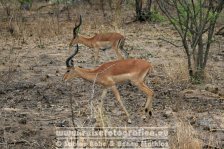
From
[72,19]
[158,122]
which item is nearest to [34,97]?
[158,122]

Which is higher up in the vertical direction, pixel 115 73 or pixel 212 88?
pixel 115 73

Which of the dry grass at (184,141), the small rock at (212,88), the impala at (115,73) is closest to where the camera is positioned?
the dry grass at (184,141)

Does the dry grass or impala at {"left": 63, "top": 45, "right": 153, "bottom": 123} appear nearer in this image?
the dry grass

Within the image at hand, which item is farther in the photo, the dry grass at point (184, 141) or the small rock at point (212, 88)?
the small rock at point (212, 88)

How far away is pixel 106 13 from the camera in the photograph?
53.4 feet

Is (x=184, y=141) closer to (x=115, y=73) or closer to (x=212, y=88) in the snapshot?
(x=115, y=73)

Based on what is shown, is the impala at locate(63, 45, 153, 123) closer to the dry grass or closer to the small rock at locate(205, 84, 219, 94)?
the dry grass

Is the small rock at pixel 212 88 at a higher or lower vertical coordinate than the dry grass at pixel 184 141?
lower

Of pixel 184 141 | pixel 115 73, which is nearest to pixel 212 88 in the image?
pixel 115 73

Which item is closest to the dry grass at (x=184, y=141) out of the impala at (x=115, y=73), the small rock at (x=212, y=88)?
the impala at (x=115, y=73)

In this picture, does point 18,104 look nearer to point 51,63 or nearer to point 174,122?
point 174,122

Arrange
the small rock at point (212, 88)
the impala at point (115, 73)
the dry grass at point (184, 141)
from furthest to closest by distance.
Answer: the small rock at point (212, 88) < the impala at point (115, 73) < the dry grass at point (184, 141)

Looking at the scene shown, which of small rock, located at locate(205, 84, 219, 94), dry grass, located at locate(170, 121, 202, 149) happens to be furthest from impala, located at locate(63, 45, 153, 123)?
small rock, located at locate(205, 84, 219, 94)

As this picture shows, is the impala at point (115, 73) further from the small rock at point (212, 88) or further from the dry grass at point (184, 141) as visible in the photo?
the small rock at point (212, 88)
